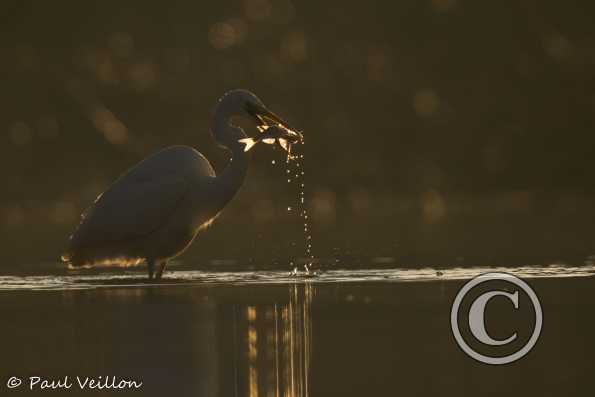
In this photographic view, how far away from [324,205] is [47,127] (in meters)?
9.18

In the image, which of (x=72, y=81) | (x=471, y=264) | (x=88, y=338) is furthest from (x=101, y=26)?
(x=88, y=338)

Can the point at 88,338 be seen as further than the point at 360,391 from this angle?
Yes

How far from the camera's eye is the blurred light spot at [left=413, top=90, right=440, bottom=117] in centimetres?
3682

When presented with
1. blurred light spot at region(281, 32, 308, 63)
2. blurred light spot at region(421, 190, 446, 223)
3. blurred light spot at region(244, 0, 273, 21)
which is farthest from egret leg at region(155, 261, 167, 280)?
blurred light spot at region(244, 0, 273, 21)

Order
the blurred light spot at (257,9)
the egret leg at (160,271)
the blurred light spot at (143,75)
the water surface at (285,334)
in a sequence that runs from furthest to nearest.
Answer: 1. the blurred light spot at (257,9)
2. the blurred light spot at (143,75)
3. the egret leg at (160,271)
4. the water surface at (285,334)

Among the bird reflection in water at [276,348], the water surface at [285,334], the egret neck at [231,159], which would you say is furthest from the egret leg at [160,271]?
the bird reflection in water at [276,348]

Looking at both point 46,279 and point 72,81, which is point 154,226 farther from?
point 72,81

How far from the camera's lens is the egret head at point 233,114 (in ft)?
51.6

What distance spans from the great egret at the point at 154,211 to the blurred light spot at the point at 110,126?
20.3 metres

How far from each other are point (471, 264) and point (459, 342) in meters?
5.18

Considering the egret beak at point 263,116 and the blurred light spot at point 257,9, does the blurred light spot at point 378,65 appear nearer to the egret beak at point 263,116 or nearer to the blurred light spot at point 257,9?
the blurred light spot at point 257,9

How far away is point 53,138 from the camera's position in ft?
120

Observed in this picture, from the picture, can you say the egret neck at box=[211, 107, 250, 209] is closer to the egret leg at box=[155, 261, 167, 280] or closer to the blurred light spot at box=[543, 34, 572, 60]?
the egret leg at box=[155, 261, 167, 280]

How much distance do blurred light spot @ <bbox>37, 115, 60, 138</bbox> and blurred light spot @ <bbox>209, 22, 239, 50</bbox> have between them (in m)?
4.11
